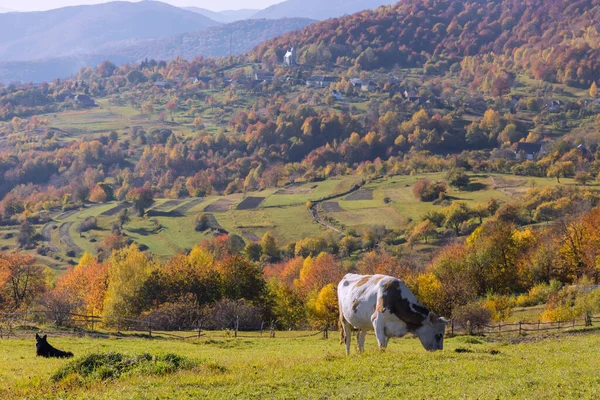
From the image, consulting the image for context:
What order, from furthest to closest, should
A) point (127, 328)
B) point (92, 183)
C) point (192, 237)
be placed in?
point (92, 183) → point (192, 237) → point (127, 328)

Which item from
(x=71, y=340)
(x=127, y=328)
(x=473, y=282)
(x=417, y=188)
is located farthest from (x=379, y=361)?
(x=417, y=188)

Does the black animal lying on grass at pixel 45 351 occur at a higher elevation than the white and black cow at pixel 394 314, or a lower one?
lower

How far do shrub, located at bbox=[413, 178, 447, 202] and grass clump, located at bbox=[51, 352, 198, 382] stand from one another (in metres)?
110

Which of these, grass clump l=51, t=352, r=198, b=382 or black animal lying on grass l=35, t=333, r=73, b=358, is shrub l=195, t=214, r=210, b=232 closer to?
black animal lying on grass l=35, t=333, r=73, b=358

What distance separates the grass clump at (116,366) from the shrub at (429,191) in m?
110

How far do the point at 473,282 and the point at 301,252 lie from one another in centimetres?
4435

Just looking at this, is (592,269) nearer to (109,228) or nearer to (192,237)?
(192,237)

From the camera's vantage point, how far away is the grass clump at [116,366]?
Result: 1681 centimetres

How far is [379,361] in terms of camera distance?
1852 centimetres

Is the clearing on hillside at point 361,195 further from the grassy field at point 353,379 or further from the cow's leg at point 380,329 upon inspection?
the cow's leg at point 380,329

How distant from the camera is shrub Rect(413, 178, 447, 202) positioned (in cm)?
12556

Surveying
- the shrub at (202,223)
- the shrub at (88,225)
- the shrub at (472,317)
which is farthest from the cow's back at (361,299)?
the shrub at (88,225)

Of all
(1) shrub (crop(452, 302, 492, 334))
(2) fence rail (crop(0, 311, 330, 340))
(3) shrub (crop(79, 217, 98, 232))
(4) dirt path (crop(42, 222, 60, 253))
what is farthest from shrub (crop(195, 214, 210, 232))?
(1) shrub (crop(452, 302, 492, 334))

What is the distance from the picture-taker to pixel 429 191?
414ft
